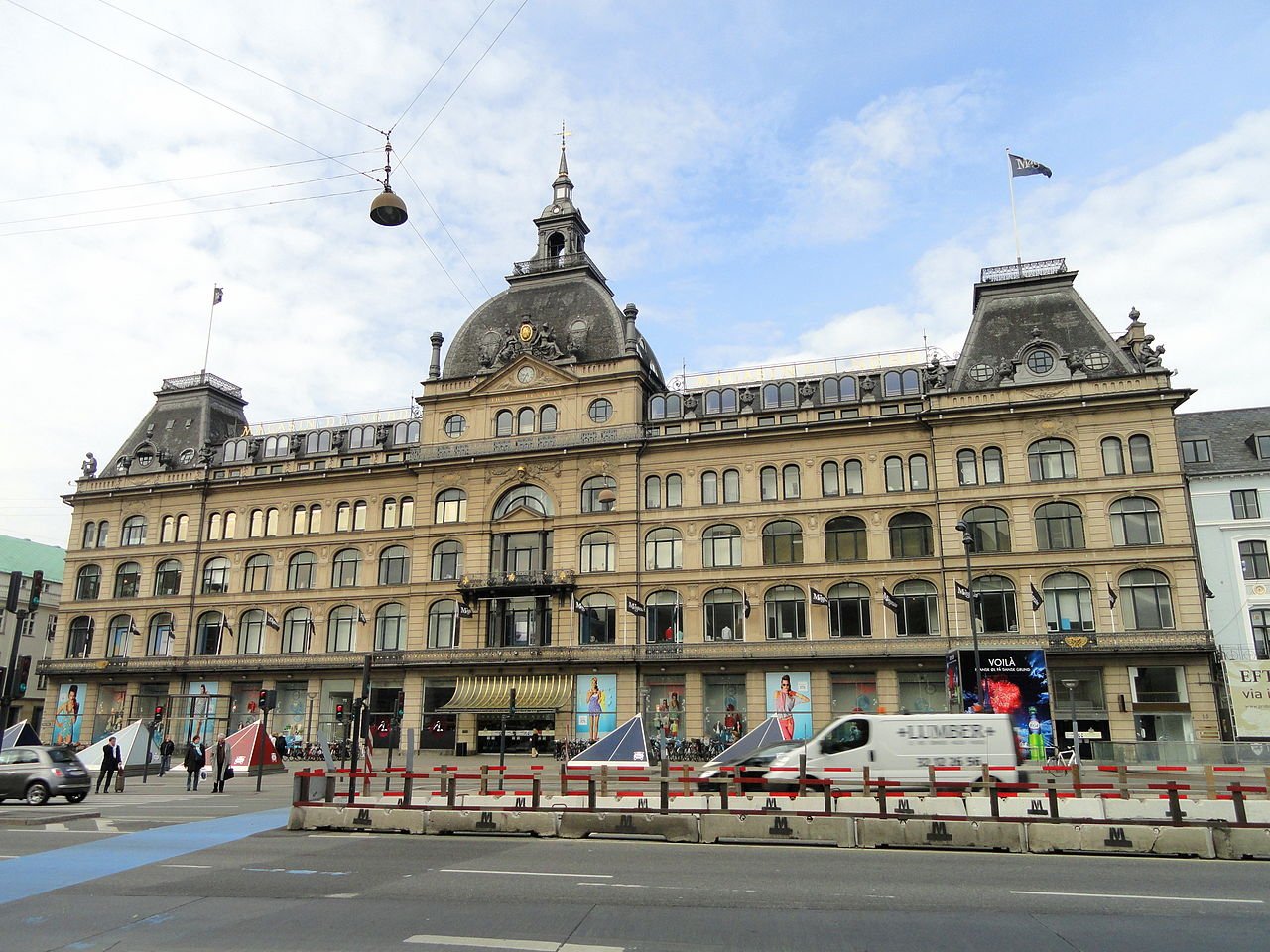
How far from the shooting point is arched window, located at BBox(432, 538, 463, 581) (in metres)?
56.3

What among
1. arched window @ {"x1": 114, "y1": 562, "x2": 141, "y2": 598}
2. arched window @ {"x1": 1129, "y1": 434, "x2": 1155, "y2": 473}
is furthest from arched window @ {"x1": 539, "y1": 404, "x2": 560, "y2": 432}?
arched window @ {"x1": 114, "y1": 562, "x2": 141, "y2": 598}

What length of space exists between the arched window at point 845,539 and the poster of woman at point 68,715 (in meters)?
48.9

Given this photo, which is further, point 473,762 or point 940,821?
point 473,762

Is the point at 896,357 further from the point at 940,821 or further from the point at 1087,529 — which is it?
the point at 940,821

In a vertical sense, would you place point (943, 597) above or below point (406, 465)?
below

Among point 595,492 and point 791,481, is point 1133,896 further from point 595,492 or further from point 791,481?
point 595,492

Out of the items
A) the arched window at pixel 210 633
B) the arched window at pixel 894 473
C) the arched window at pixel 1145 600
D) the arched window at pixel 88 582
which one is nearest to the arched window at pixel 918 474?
the arched window at pixel 894 473

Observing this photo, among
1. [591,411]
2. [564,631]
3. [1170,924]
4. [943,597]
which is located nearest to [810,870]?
[1170,924]

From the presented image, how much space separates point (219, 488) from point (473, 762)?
29.4 meters

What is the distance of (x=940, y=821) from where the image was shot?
18.1 meters

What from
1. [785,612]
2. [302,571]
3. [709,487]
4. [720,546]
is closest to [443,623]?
[302,571]

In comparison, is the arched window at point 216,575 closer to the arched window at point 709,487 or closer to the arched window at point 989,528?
the arched window at point 709,487

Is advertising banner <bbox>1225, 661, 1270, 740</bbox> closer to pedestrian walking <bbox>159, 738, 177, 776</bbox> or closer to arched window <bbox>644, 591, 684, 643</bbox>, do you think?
arched window <bbox>644, 591, 684, 643</bbox>

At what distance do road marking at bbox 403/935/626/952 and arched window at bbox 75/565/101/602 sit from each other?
6438 centimetres
